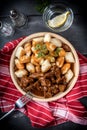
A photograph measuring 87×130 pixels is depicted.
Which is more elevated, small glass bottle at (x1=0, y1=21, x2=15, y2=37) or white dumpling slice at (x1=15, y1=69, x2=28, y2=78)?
small glass bottle at (x1=0, y1=21, x2=15, y2=37)

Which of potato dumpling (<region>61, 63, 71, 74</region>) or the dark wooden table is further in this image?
the dark wooden table

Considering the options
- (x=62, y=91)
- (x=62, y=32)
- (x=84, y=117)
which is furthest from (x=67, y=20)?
(x=84, y=117)

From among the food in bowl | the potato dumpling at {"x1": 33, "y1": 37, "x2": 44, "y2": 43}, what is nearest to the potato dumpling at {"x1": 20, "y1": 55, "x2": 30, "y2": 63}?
the food in bowl

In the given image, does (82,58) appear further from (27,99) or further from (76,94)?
(27,99)

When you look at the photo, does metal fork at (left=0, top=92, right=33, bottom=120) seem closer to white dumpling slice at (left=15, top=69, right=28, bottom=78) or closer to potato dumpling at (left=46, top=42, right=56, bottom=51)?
white dumpling slice at (left=15, top=69, right=28, bottom=78)

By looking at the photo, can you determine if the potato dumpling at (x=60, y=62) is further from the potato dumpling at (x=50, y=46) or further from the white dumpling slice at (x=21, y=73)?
the white dumpling slice at (x=21, y=73)

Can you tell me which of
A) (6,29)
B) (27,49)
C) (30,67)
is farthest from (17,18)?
(30,67)

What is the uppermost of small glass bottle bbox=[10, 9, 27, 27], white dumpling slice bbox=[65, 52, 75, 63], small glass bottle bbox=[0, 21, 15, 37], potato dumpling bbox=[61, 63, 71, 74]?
small glass bottle bbox=[10, 9, 27, 27]
